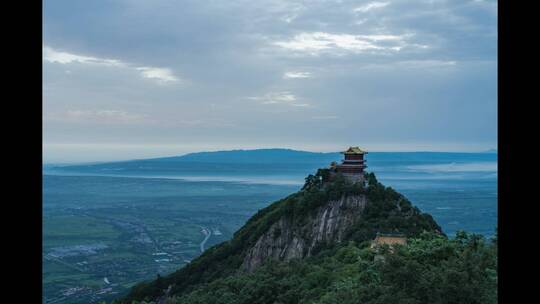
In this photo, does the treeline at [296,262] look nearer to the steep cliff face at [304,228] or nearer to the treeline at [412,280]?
the steep cliff face at [304,228]

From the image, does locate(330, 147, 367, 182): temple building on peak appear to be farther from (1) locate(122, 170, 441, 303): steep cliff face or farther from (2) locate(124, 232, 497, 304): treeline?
(2) locate(124, 232, 497, 304): treeline

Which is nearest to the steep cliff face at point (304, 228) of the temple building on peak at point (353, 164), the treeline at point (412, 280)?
the temple building on peak at point (353, 164)

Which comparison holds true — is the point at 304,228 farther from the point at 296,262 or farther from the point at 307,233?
the point at 296,262

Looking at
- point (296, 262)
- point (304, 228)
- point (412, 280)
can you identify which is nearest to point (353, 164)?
point (304, 228)

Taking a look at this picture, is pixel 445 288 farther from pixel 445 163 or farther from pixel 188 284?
pixel 445 163

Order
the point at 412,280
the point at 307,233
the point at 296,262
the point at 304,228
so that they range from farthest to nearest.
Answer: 1. the point at 304,228
2. the point at 307,233
3. the point at 296,262
4. the point at 412,280

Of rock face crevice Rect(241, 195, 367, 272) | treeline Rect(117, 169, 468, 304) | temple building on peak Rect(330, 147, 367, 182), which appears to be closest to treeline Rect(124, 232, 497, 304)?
treeline Rect(117, 169, 468, 304)
